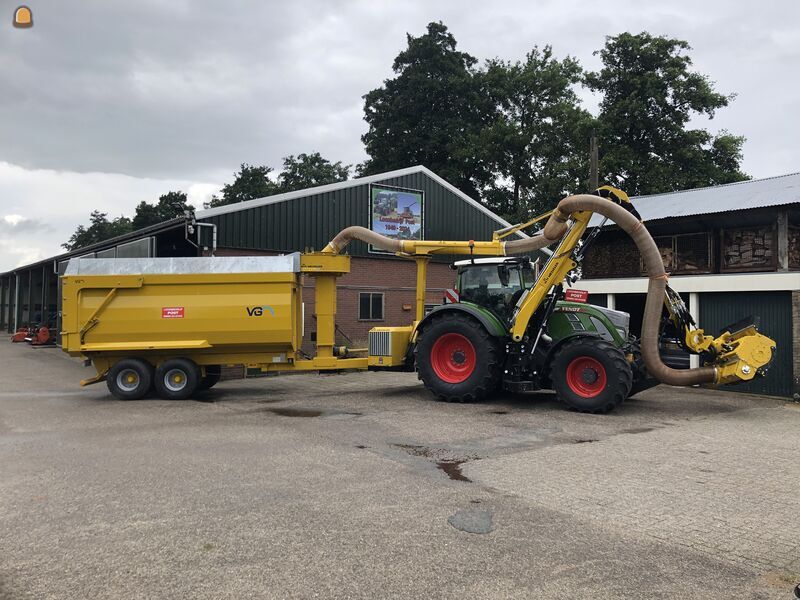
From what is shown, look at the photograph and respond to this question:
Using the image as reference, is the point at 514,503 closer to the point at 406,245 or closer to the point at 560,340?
the point at 560,340

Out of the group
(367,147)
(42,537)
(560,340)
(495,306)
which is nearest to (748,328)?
(560,340)

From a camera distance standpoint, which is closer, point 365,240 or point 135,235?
point 365,240

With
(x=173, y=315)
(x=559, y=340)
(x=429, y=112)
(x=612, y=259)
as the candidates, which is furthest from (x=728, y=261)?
(x=429, y=112)

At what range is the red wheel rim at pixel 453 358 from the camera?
11.3m

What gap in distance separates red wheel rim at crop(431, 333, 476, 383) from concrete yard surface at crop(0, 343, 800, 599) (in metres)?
1.18

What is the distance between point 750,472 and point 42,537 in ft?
21.9

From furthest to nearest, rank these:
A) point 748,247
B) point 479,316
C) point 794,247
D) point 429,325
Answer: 1. point 748,247
2. point 794,247
3. point 429,325
4. point 479,316

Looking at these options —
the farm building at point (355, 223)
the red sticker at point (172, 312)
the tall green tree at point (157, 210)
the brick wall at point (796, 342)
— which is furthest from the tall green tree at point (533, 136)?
the tall green tree at point (157, 210)

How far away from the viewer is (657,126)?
1316 inches

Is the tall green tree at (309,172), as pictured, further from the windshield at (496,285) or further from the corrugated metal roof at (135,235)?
the windshield at (496,285)

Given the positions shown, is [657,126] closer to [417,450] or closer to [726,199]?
[726,199]

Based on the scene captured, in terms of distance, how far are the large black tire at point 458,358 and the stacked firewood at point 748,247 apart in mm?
8260

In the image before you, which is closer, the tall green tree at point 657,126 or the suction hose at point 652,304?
the suction hose at point 652,304

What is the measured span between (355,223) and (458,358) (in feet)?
26.7
